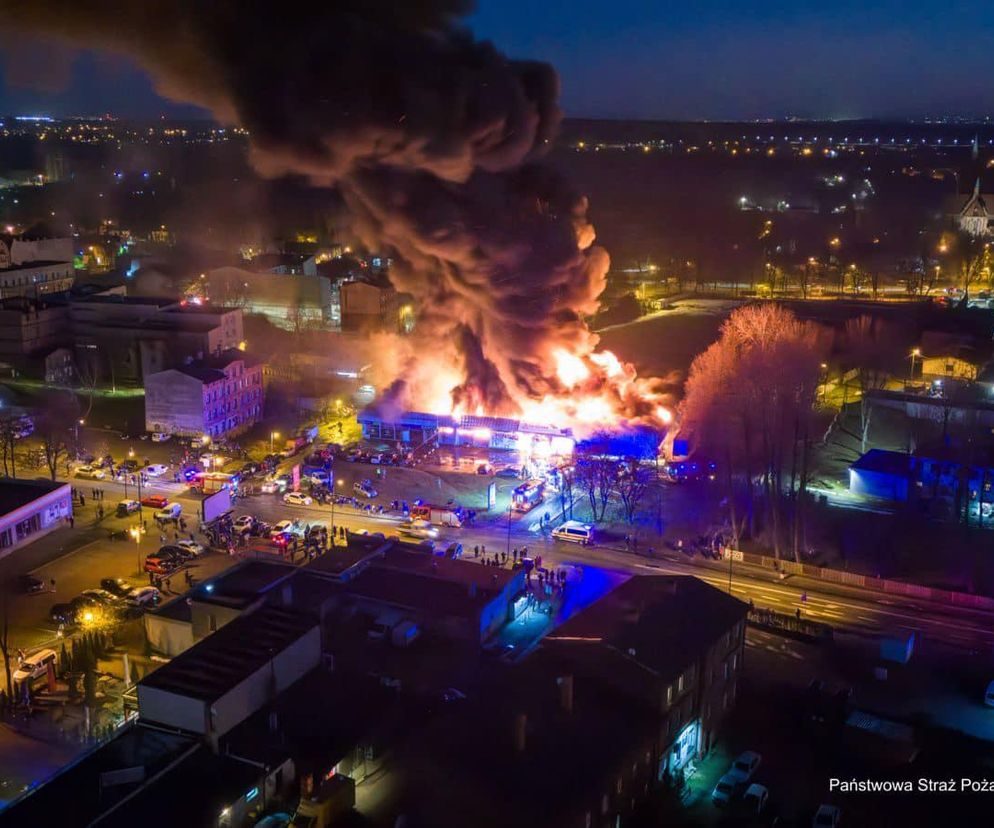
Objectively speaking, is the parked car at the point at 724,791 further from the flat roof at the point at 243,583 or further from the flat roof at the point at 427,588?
the flat roof at the point at 243,583

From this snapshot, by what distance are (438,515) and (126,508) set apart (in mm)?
7945

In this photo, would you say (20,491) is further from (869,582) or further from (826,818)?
(869,582)

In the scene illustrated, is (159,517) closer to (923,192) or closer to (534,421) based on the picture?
(534,421)

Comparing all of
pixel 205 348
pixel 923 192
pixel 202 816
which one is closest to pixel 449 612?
pixel 202 816

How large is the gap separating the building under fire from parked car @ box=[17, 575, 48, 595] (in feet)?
39.2

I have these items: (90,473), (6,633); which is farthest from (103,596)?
(90,473)

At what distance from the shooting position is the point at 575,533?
2450 cm

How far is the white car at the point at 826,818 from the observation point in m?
14.1

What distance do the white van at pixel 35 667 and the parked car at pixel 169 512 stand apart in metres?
7.72

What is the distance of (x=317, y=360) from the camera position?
41000 mm

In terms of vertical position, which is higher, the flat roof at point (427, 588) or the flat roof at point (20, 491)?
the flat roof at point (20, 491)

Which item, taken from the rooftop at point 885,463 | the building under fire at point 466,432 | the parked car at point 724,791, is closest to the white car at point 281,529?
the building under fire at point 466,432

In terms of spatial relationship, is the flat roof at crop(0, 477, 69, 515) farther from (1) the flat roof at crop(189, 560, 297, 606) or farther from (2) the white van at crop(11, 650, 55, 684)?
(1) the flat roof at crop(189, 560, 297, 606)

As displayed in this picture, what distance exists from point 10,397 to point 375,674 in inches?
994
